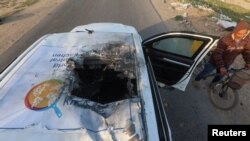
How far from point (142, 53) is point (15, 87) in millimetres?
1994

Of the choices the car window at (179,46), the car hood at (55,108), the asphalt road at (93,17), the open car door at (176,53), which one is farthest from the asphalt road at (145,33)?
the car hood at (55,108)

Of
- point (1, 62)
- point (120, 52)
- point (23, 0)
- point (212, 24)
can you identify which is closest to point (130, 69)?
point (120, 52)

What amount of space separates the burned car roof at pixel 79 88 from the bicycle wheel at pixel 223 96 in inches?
92.3

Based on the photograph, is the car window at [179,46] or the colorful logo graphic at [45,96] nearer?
the colorful logo graphic at [45,96]

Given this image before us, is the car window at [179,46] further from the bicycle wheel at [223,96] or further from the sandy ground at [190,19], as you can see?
the sandy ground at [190,19]

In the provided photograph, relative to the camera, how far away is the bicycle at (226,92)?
5.81m

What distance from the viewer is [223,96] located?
6309 millimetres

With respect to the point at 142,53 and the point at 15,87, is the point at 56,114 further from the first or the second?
the point at 142,53

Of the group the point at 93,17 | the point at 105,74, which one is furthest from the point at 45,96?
the point at 93,17

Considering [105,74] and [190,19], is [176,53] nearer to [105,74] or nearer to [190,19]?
[105,74]

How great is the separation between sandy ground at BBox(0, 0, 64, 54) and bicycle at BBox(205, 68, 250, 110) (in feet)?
21.3

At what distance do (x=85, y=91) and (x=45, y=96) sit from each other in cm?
57

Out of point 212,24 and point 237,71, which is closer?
point 237,71

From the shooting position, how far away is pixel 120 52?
465cm
